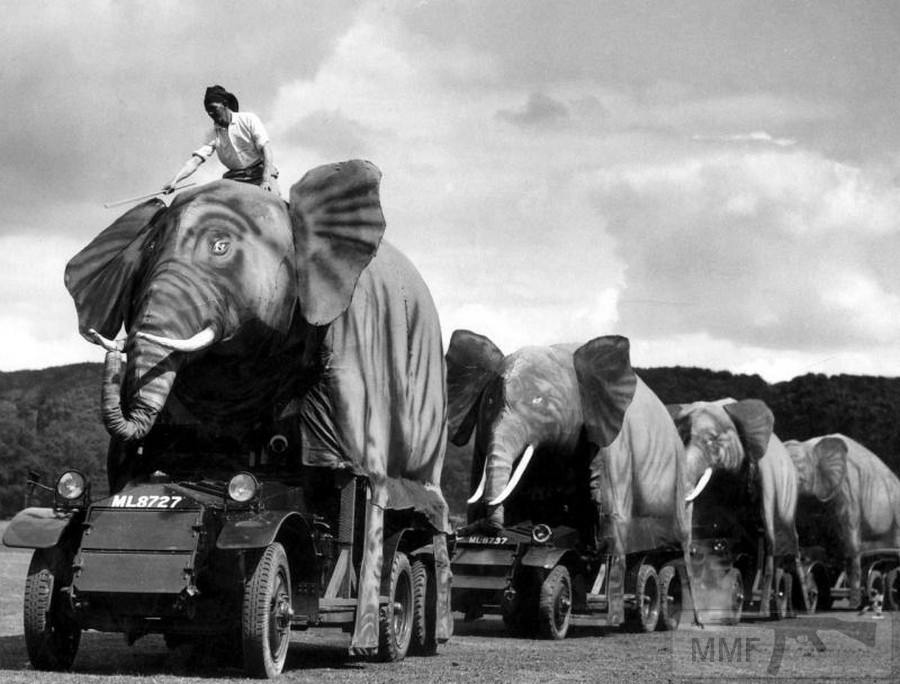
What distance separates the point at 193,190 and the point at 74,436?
51107 mm

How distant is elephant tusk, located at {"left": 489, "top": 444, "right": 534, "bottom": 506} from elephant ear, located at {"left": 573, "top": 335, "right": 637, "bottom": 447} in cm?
101

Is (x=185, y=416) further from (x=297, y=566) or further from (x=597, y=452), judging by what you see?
(x=597, y=452)

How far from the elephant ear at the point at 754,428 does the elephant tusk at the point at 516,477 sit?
817 centimetres

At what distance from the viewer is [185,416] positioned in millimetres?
13602

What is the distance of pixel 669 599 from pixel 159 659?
436 inches

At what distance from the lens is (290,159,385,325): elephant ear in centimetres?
1338

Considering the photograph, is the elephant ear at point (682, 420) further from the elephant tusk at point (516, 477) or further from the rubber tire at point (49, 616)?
the rubber tire at point (49, 616)

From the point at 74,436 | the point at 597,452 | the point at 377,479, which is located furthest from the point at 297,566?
the point at 74,436

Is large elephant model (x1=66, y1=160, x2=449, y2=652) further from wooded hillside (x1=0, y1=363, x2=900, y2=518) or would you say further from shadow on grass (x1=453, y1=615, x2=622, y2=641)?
wooded hillside (x1=0, y1=363, x2=900, y2=518)

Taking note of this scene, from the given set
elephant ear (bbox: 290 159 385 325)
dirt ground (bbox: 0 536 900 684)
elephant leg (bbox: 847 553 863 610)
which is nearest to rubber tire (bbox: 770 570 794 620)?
elephant leg (bbox: 847 553 863 610)

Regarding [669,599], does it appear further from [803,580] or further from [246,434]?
[246,434]

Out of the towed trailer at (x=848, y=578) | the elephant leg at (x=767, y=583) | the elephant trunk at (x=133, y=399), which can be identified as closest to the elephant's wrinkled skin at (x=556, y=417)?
the elephant leg at (x=767, y=583)

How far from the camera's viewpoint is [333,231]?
13.6 m

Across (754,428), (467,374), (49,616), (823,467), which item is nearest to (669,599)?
(467,374)
